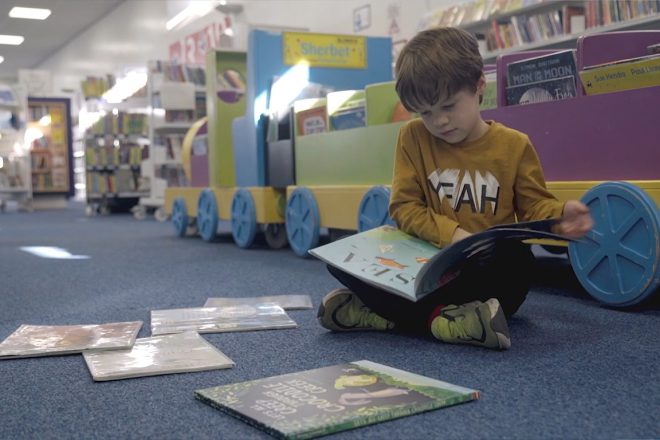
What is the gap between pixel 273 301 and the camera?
1.54 meters


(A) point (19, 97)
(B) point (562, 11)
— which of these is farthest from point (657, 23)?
(A) point (19, 97)

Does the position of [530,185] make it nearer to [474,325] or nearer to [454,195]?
[454,195]

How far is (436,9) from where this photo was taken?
414cm

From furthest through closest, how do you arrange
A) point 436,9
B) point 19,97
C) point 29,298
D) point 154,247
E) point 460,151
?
point 19,97 < point 436,9 < point 154,247 < point 29,298 < point 460,151

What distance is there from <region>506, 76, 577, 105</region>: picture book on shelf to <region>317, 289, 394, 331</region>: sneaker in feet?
2.32

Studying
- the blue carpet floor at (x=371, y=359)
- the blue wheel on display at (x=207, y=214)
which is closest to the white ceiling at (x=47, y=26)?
the blue wheel on display at (x=207, y=214)

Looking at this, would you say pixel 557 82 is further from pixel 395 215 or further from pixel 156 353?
pixel 156 353

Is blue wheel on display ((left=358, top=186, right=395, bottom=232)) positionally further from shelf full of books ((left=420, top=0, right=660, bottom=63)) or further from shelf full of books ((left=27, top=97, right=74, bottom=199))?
shelf full of books ((left=27, top=97, right=74, bottom=199))

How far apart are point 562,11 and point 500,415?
3110 millimetres

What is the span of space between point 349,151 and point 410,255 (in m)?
1.16

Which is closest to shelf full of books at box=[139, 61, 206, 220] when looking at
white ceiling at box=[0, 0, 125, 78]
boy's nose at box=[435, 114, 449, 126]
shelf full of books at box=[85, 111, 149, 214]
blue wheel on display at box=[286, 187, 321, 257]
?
shelf full of books at box=[85, 111, 149, 214]

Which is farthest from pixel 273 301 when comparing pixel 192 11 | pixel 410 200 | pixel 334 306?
pixel 192 11

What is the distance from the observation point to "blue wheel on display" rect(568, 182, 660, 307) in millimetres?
1282

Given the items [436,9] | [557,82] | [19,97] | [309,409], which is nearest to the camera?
[309,409]
